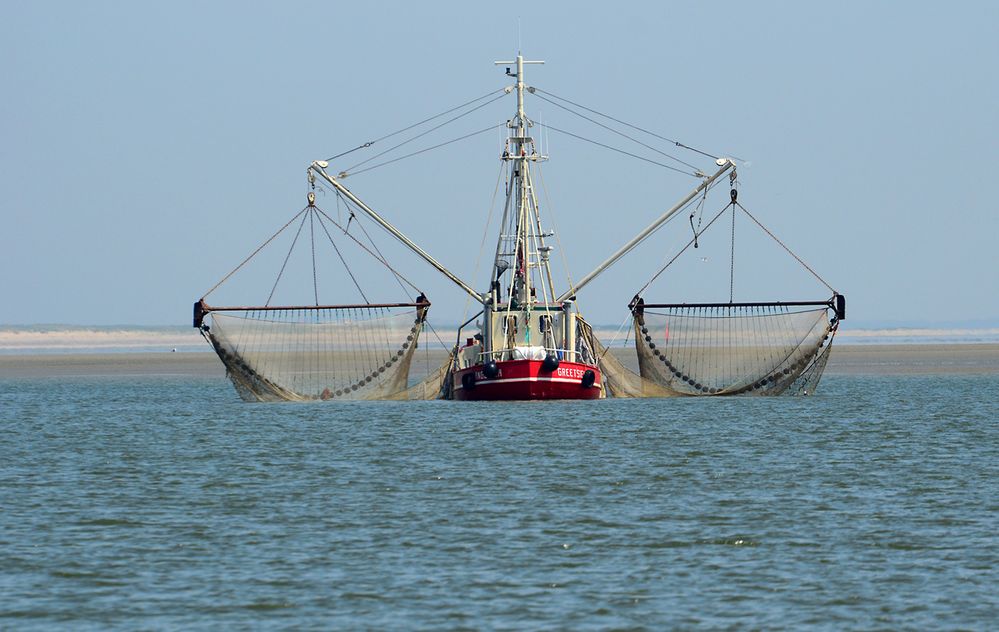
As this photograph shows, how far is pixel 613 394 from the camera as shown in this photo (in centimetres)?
5562

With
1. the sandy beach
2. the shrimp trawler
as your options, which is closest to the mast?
the shrimp trawler

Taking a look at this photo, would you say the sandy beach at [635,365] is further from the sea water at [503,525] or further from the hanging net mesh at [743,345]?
the sea water at [503,525]

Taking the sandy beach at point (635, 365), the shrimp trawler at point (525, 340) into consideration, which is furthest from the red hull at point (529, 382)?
the sandy beach at point (635, 365)

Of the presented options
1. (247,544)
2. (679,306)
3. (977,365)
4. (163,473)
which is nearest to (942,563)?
(247,544)

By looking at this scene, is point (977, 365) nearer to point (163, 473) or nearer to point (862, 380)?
point (862, 380)

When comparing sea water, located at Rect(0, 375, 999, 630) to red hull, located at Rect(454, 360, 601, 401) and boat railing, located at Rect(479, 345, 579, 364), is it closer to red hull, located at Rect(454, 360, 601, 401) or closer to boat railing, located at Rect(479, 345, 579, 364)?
red hull, located at Rect(454, 360, 601, 401)

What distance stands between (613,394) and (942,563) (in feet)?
114

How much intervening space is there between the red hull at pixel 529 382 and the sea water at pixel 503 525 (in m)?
4.93

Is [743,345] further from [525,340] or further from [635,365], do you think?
[635,365]

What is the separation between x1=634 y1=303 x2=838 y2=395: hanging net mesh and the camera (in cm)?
5041

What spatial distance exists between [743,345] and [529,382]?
9003 millimetres

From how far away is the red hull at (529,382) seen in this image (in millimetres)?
48969

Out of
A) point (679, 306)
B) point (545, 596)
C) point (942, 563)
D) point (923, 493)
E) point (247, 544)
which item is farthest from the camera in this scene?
point (679, 306)

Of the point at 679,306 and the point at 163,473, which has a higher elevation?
the point at 679,306
